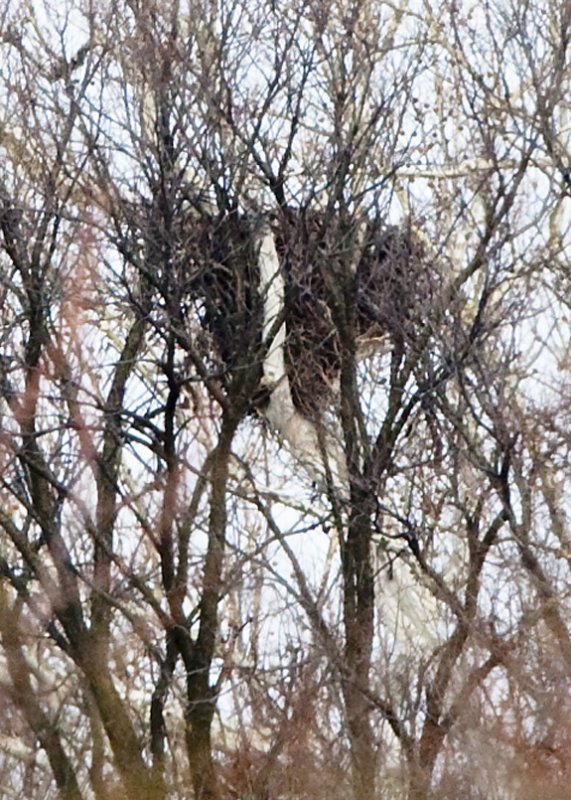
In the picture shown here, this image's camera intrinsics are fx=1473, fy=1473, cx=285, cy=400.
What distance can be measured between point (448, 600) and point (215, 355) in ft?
5.96

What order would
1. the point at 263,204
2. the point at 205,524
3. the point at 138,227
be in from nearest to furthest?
the point at 138,227 < the point at 263,204 < the point at 205,524

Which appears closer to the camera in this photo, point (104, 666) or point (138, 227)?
point (138, 227)

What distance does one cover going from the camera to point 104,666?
804 cm

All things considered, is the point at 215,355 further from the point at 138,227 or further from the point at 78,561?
the point at 78,561

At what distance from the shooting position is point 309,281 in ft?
27.0

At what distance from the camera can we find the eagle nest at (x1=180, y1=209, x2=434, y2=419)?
7.48m

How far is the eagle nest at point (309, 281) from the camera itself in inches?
295

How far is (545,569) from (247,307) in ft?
7.21

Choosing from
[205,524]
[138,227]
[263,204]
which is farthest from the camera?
[205,524]

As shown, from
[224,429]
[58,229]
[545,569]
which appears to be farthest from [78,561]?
[545,569]

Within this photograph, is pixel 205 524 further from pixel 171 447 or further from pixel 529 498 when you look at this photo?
pixel 529 498

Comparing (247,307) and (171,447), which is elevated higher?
(247,307)

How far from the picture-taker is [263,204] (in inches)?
302

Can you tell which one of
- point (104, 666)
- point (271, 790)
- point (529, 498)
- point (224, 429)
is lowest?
point (271, 790)
